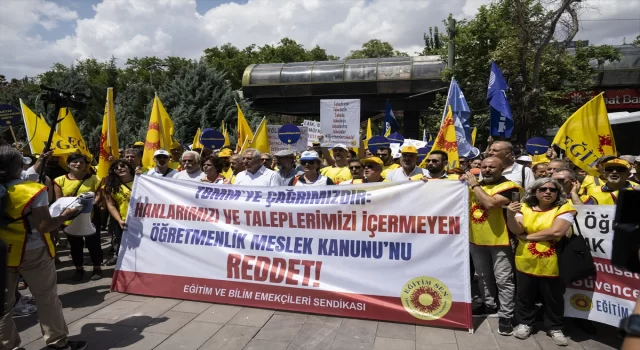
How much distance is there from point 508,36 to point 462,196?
12.4 meters

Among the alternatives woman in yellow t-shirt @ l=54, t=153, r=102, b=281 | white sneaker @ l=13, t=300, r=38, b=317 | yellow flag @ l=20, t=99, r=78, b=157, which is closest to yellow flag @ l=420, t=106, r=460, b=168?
woman in yellow t-shirt @ l=54, t=153, r=102, b=281

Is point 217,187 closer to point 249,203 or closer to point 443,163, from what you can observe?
point 249,203

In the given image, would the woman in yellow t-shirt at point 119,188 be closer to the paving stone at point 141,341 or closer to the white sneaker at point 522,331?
the paving stone at point 141,341

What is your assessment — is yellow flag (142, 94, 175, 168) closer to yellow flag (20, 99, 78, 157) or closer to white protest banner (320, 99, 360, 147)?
yellow flag (20, 99, 78, 157)

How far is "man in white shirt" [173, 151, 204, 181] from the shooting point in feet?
18.0

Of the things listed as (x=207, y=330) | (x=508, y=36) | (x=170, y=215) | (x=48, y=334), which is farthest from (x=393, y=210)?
(x=508, y=36)

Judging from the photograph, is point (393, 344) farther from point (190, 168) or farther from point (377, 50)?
point (377, 50)

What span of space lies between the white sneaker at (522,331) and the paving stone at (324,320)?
1.55 m

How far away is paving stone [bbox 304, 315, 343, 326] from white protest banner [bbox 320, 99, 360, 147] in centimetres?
419

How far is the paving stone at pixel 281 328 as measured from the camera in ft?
12.0

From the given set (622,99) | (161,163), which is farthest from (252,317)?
(622,99)

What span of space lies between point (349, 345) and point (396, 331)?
0.49 m

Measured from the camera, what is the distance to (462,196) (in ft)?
12.6

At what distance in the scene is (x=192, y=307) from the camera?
4.30 m
